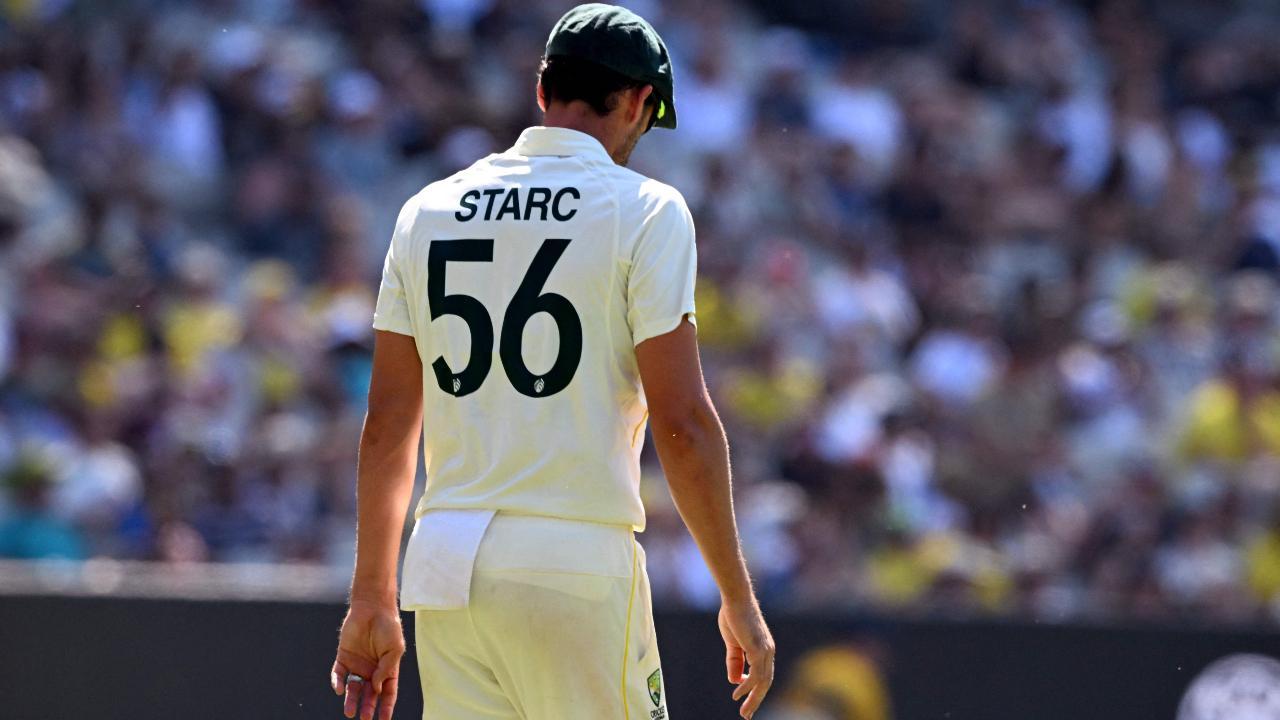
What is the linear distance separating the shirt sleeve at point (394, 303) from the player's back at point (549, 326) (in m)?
0.08

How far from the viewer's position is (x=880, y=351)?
10031mm

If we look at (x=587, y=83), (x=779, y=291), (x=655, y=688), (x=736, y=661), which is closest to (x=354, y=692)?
(x=655, y=688)

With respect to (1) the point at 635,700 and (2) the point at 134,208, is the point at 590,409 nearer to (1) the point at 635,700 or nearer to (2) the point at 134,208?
(1) the point at 635,700

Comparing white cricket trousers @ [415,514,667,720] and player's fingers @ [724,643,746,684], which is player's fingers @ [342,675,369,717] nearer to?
white cricket trousers @ [415,514,667,720]

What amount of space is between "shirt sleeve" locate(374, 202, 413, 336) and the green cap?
46 cm

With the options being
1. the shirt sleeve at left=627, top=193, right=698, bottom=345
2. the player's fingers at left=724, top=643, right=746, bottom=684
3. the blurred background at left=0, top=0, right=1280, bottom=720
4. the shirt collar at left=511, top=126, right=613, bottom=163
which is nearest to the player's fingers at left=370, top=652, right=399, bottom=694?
the player's fingers at left=724, top=643, right=746, bottom=684

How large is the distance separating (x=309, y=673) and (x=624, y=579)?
153 inches

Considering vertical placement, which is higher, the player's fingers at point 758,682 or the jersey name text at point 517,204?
the jersey name text at point 517,204

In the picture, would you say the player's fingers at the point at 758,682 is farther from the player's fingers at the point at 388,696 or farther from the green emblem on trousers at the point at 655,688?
the player's fingers at the point at 388,696

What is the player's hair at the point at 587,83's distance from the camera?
3.19 m

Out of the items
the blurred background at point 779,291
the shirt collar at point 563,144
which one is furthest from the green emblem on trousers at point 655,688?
the blurred background at point 779,291

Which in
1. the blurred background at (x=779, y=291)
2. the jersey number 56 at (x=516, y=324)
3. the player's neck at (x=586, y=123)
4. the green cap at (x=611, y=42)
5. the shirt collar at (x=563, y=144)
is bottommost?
A: the blurred background at (x=779, y=291)

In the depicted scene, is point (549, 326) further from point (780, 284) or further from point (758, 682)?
point (780, 284)

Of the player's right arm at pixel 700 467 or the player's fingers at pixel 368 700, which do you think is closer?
the player's right arm at pixel 700 467
